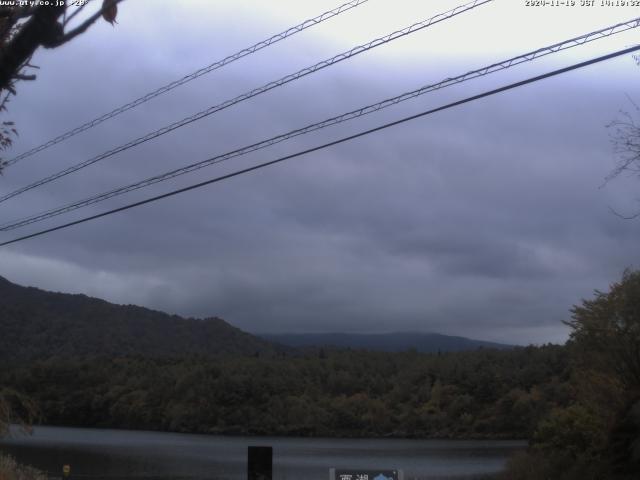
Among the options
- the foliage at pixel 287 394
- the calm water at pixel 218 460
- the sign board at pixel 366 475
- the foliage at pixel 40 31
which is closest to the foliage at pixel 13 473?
the sign board at pixel 366 475

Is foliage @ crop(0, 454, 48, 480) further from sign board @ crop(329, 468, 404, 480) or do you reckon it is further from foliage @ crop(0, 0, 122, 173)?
foliage @ crop(0, 0, 122, 173)

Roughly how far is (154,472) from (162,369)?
208 feet

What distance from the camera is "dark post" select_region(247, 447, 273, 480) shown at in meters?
11.5

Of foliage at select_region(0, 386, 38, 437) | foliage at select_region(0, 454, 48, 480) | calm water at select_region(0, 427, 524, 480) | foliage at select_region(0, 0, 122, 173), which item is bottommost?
calm water at select_region(0, 427, 524, 480)

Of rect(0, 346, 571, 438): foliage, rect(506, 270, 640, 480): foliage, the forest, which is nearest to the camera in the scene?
rect(506, 270, 640, 480): foliage

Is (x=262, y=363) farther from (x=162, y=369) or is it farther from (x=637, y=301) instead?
(x=637, y=301)

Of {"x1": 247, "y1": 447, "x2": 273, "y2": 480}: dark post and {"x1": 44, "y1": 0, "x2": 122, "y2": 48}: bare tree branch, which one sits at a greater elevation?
{"x1": 44, "y1": 0, "x2": 122, "y2": 48}: bare tree branch

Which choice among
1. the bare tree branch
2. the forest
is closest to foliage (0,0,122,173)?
the bare tree branch

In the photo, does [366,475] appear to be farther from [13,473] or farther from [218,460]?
[218,460]

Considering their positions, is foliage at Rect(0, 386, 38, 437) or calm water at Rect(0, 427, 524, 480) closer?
foliage at Rect(0, 386, 38, 437)

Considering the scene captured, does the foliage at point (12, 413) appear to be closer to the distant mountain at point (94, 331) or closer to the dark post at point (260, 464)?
the dark post at point (260, 464)

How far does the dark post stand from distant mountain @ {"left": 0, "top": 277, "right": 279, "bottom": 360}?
8411 centimetres

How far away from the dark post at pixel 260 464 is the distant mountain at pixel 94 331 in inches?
3311

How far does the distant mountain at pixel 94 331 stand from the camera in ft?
329
